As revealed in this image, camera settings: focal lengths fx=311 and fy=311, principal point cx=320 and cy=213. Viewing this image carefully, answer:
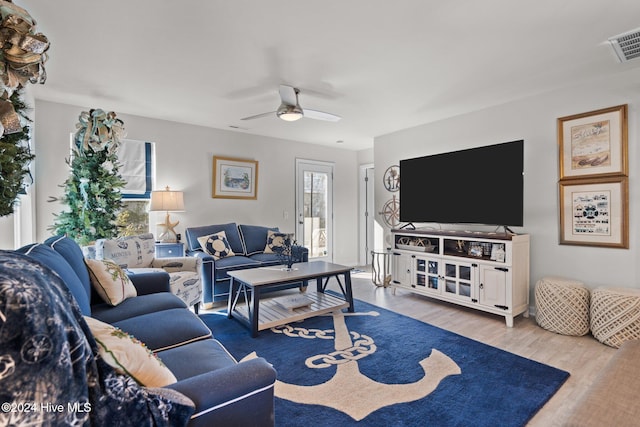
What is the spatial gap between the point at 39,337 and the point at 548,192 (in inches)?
160

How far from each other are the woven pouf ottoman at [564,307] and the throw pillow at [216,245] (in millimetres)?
3639

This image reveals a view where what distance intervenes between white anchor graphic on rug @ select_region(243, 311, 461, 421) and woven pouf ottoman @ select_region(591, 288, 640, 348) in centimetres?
146

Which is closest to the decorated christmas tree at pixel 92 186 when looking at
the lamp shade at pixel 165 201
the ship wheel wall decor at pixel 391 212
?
the lamp shade at pixel 165 201

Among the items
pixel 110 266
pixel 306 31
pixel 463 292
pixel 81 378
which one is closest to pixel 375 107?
pixel 306 31

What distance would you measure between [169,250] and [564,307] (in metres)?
4.35

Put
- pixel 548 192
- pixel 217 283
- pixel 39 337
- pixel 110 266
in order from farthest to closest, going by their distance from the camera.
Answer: pixel 217 283
pixel 548 192
pixel 110 266
pixel 39 337

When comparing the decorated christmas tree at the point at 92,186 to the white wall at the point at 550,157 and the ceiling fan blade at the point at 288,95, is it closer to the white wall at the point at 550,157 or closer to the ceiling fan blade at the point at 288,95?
the ceiling fan blade at the point at 288,95

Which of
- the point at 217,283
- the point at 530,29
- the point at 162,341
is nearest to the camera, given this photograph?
the point at 162,341

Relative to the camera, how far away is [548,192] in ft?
10.9

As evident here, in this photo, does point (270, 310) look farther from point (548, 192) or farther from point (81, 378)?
point (548, 192)

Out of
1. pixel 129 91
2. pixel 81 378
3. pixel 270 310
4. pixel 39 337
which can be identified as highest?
pixel 129 91

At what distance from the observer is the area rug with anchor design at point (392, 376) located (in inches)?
70.0

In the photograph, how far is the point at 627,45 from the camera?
2354mm

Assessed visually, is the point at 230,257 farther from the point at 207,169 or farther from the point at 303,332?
the point at 303,332
